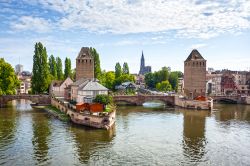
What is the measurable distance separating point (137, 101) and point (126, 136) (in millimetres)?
49390

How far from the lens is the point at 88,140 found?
156ft

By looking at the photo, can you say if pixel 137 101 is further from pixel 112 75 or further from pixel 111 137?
pixel 111 137

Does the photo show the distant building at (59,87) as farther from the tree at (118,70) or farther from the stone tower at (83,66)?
the tree at (118,70)

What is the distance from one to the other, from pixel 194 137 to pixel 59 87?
60138 mm

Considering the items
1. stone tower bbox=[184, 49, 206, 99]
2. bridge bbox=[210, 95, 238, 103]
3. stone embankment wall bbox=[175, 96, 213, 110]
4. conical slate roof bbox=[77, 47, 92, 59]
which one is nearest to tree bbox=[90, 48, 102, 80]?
conical slate roof bbox=[77, 47, 92, 59]

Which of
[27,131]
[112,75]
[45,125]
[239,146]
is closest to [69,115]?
[45,125]

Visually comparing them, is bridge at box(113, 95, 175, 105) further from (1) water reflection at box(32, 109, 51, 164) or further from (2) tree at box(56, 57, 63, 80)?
(1) water reflection at box(32, 109, 51, 164)

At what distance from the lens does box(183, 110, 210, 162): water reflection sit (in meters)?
40.9

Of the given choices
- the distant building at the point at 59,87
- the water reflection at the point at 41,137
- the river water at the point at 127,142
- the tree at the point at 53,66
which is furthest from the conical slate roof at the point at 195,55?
the water reflection at the point at 41,137

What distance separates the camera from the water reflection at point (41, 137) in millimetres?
39094

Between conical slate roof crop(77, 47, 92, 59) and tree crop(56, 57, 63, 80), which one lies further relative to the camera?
tree crop(56, 57, 63, 80)

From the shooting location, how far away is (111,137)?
4991 cm

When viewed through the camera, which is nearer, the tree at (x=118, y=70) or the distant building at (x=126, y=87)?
the distant building at (x=126, y=87)

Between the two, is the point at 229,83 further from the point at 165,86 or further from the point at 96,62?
the point at 96,62
